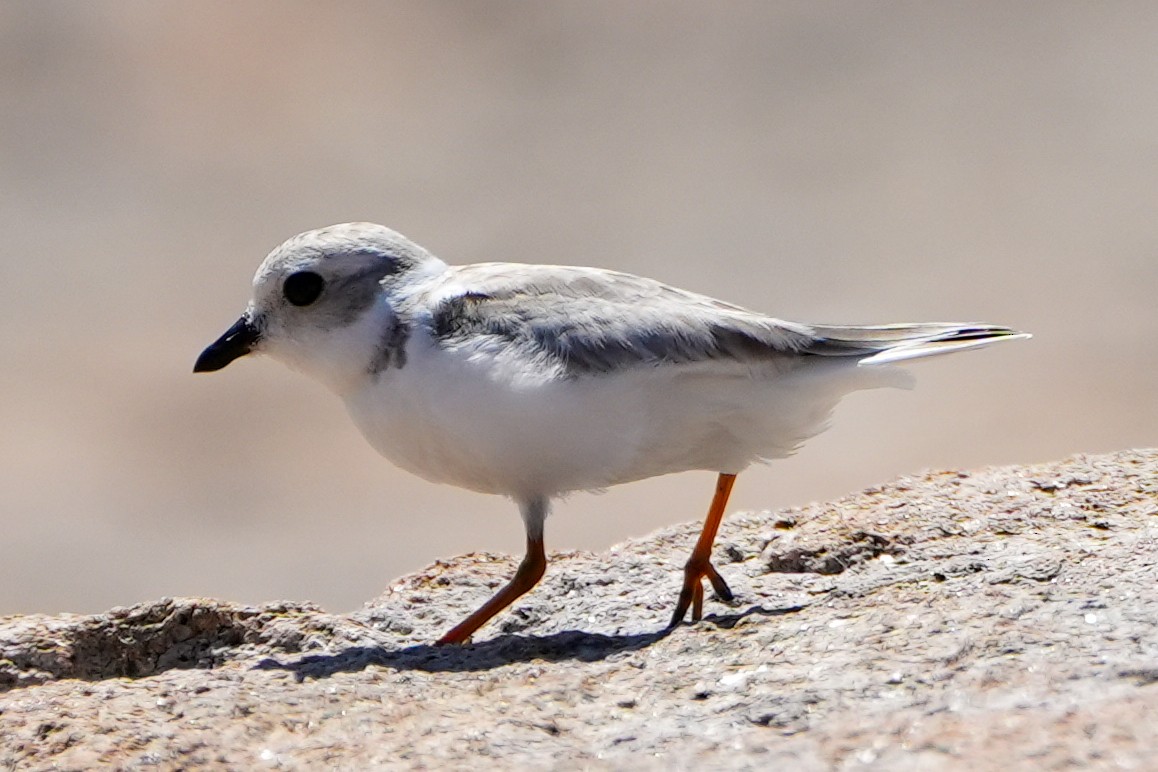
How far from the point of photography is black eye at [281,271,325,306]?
241 inches

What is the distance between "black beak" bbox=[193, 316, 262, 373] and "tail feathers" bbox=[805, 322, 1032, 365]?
2.19m

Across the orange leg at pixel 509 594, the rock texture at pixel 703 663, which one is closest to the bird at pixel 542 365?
the orange leg at pixel 509 594

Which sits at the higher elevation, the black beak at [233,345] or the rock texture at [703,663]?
the black beak at [233,345]

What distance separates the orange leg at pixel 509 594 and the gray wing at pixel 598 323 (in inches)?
29.6

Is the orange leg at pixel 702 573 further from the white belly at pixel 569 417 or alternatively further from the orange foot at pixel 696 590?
the white belly at pixel 569 417

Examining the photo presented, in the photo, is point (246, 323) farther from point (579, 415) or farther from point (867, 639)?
point (867, 639)

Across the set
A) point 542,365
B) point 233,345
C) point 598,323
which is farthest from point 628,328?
point 233,345

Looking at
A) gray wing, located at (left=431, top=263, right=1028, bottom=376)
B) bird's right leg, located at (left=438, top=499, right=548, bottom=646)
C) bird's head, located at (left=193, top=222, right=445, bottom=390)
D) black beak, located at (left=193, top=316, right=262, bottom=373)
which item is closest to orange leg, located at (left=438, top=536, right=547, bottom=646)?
bird's right leg, located at (left=438, top=499, right=548, bottom=646)

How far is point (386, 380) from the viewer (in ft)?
19.3

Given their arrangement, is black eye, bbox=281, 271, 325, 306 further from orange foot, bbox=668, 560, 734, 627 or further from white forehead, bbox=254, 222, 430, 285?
orange foot, bbox=668, 560, 734, 627

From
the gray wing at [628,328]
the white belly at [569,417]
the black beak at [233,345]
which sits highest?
the black beak at [233,345]

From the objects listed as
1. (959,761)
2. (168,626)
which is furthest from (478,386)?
(959,761)

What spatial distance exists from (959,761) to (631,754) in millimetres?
858

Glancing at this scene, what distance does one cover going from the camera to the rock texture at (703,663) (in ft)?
13.3
